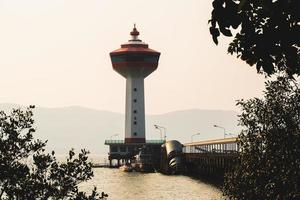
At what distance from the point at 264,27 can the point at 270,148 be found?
23.2 metres

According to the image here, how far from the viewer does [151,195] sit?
9262 centimetres

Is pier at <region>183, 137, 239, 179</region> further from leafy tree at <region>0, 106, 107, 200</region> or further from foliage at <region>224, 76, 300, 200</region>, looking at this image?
leafy tree at <region>0, 106, 107, 200</region>

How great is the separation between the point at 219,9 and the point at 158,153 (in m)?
187

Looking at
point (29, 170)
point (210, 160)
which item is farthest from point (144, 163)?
point (29, 170)

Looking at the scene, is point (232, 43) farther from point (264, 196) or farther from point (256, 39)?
point (264, 196)

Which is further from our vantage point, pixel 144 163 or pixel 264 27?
pixel 144 163

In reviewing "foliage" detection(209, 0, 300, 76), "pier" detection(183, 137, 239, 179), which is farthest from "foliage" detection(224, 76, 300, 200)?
"pier" detection(183, 137, 239, 179)

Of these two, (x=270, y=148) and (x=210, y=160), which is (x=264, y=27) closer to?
(x=270, y=148)

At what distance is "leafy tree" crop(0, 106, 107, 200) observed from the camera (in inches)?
675

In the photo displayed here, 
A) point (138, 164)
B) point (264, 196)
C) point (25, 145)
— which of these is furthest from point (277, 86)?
point (138, 164)

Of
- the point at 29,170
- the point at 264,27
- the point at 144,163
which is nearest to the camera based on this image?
the point at 264,27

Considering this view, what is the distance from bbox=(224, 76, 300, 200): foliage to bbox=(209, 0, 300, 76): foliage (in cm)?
2000

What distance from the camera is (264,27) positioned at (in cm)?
704

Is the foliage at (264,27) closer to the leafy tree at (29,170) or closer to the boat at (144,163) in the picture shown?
the leafy tree at (29,170)
